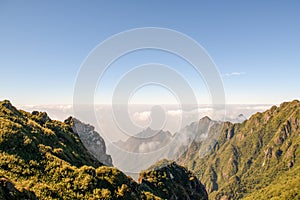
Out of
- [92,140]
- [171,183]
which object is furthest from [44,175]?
[92,140]

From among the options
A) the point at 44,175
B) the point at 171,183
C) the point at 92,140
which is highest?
the point at 44,175

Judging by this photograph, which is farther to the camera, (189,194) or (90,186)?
(189,194)

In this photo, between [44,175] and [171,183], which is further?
[171,183]

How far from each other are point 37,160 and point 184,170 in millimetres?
83538

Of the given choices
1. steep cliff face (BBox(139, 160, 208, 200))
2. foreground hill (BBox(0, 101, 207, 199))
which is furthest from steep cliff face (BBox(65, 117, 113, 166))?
foreground hill (BBox(0, 101, 207, 199))

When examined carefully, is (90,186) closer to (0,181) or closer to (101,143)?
(0,181)

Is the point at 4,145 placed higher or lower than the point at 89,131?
higher

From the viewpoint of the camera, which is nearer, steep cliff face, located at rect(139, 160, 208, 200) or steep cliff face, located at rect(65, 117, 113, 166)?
steep cliff face, located at rect(139, 160, 208, 200)

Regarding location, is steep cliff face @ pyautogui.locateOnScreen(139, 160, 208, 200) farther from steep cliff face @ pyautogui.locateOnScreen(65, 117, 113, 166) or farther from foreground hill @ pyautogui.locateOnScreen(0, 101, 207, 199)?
foreground hill @ pyautogui.locateOnScreen(0, 101, 207, 199)

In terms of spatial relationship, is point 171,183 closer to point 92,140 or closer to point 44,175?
point 92,140

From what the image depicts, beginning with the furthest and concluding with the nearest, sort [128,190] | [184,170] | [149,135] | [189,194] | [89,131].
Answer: [89,131] → [184,170] → [189,194] → [128,190] → [149,135]

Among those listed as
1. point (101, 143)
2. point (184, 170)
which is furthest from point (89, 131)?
point (184, 170)

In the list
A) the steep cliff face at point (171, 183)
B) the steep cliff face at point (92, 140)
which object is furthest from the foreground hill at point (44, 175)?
the steep cliff face at point (92, 140)

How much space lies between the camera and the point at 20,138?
3922 centimetres
